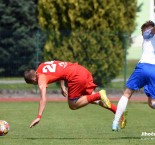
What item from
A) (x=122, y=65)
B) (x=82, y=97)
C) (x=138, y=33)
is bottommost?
(x=138, y=33)

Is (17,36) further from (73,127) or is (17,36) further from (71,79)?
A: (71,79)

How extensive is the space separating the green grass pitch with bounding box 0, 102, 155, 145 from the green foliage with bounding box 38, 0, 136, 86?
7.05 m

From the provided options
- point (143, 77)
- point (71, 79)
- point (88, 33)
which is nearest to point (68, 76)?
point (71, 79)

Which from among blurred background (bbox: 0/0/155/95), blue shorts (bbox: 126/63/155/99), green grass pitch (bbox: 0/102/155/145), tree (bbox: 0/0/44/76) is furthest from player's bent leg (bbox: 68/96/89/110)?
tree (bbox: 0/0/44/76)

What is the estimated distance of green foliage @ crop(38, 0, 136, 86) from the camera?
1185 inches

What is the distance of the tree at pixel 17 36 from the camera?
30.9m

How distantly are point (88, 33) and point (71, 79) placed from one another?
16248 mm

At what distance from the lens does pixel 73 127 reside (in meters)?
15.7

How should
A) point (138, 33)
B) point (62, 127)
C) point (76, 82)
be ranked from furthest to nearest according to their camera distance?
point (138, 33) → point (62, 127) → point (76, 82)

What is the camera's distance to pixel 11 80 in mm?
31188

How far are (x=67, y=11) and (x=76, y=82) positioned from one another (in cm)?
1689

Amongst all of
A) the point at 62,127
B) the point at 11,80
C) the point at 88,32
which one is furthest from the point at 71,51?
the point at 62,127

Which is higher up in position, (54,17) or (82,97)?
(82,97)

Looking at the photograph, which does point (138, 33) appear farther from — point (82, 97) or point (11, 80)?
point (82, 97)
